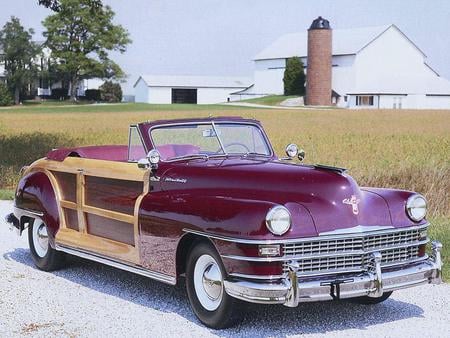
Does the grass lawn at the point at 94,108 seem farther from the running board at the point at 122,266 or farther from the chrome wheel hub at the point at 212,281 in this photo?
the chrome wheel hub at the point at 212,281

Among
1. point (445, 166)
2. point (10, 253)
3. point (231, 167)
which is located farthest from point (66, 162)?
point (445, 166)

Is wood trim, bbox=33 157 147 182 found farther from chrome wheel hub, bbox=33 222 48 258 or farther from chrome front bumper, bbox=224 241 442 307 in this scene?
chrome front bumper, bbox=224 241 442 307

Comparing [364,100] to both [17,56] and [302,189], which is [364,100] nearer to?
[17,56]

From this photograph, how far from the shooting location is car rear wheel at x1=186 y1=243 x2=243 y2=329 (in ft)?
19.4

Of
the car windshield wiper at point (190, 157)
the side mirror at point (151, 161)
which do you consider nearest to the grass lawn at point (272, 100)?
the car windshield wiper at point (190, 157)

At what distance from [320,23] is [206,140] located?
315ft

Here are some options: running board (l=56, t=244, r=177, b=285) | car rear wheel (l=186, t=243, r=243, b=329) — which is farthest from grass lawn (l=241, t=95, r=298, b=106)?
car rear wheel (l=186, t=243, r=243, b=329)

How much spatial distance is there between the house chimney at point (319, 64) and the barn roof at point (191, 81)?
103ft

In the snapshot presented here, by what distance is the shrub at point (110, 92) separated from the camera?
103875mm

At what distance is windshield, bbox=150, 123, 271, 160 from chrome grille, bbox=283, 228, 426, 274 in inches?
65.4

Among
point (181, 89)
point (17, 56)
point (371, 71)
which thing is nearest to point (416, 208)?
point (17, 56)

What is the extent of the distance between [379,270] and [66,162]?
11.8 feet

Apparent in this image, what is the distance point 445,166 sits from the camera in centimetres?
1394

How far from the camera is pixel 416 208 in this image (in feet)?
21.0
